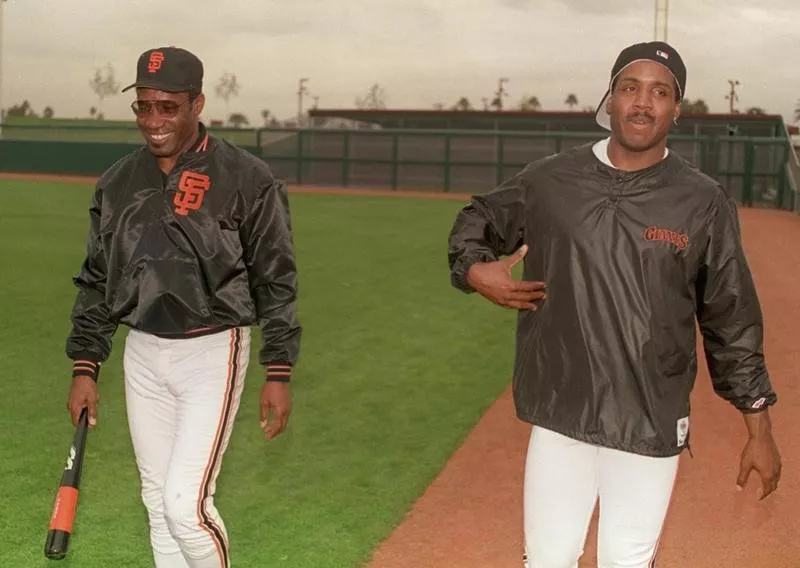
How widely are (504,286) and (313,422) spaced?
14.2 feet

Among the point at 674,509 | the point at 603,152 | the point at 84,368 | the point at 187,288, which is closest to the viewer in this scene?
the point at 603,152

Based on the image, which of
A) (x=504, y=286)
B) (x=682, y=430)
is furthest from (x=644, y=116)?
(x=682, y=430)

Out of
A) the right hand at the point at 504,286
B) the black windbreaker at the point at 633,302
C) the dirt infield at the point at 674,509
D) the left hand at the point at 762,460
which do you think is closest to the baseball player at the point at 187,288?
the right hand at the point at 504,286

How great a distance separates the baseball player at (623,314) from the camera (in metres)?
3.35

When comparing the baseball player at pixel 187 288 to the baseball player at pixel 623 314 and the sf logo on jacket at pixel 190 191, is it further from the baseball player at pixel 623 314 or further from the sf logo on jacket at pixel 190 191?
the baseball player at pixel 623 314

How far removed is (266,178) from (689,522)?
3079 millimetres

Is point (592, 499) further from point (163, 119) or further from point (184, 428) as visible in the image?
point (163, 119)

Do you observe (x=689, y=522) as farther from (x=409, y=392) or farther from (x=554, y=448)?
(x=409, y=392)

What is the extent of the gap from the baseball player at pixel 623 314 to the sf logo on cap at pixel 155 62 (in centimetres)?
132

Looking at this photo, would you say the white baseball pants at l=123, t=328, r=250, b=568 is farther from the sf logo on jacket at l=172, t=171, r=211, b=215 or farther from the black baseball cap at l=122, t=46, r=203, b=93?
the black baseball cap at l=122, t=46, r=203, b=93

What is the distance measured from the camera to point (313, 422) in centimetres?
753

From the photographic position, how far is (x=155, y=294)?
3.84m

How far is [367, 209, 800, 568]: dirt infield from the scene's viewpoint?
5.20 m

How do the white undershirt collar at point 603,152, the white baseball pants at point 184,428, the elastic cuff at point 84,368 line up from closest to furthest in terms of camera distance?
the white undershirt collar at point 603,152, the white baseball pants at point 184,428, the elastic cuff at point 84,368
